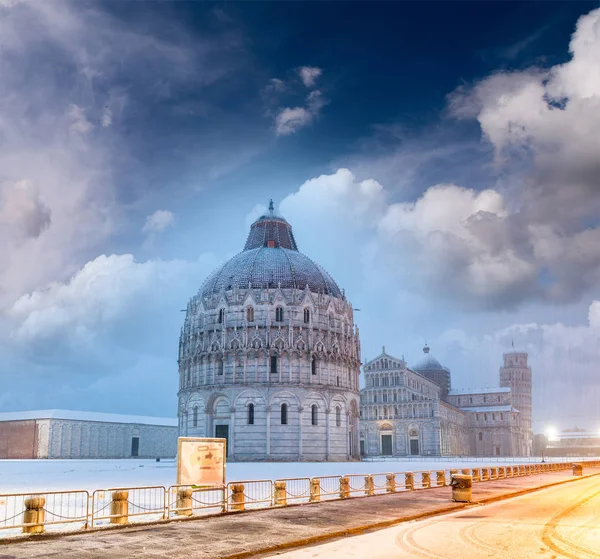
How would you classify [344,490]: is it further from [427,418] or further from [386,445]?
[386,445]

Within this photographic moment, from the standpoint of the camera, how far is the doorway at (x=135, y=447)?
112m

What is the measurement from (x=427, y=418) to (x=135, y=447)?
165 feet

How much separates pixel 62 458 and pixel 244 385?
3913cm

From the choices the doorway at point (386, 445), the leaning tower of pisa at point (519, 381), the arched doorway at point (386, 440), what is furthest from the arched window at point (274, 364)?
the leaning tower of pisa at point (519, 381)

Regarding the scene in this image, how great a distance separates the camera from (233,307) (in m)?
78.2

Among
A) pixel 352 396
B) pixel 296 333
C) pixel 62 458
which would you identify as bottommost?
pixel 62 458

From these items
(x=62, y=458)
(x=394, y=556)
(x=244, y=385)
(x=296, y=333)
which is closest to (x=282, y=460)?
(x=244, y=385)

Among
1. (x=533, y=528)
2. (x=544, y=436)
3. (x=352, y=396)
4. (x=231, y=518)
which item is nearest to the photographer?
(x=533, y=528)

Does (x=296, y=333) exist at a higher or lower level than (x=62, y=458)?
higher

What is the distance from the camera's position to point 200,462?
84.1 feet

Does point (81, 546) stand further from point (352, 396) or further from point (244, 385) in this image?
point (352, 396)

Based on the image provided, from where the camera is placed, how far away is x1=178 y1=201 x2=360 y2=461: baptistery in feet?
247

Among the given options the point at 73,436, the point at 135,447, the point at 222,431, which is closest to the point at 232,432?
the point at 222,431

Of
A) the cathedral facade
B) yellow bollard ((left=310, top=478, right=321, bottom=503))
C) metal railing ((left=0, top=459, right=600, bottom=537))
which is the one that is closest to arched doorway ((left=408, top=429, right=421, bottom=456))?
the cathedral facade
